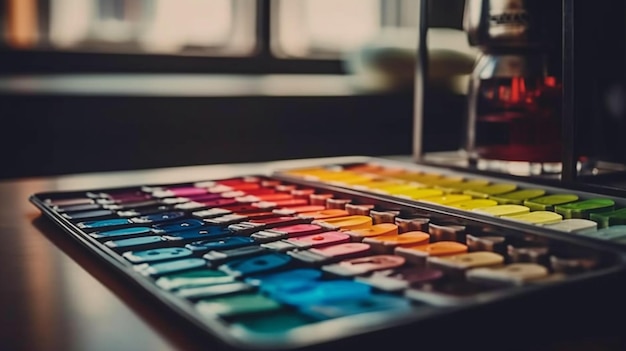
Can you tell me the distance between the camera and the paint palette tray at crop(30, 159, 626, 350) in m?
0.35

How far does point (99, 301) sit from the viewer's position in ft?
1.39

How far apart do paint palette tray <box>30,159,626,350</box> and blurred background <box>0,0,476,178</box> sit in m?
0.38

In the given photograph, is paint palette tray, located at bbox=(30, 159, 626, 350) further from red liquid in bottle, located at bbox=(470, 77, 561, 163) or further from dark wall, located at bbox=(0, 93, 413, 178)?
dark wall, located at bbox=(0, 93, 413, 178)

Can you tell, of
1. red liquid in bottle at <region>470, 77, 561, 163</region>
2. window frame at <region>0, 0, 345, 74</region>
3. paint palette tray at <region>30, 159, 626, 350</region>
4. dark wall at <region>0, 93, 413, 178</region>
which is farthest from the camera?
window frame at <region>0, 0, 345, 74</region>

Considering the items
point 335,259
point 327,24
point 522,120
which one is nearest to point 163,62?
point 327,24

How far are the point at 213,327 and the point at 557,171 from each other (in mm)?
514

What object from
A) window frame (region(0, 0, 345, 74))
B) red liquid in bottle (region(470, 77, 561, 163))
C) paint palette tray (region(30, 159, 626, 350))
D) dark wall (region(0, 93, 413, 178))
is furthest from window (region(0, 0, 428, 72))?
paint palette tray (region(30, 159, 626, 350))

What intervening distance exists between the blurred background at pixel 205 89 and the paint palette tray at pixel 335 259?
38 cm

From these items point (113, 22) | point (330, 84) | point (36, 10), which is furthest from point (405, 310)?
point (113, 22)

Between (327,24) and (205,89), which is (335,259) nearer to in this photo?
(205,89)

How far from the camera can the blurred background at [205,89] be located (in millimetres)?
1117

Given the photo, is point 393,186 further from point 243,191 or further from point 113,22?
point 113,22

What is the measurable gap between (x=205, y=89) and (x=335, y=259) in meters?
0.86

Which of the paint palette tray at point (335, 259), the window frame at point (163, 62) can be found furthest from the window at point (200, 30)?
the paint palette tray at point (335, 259)
